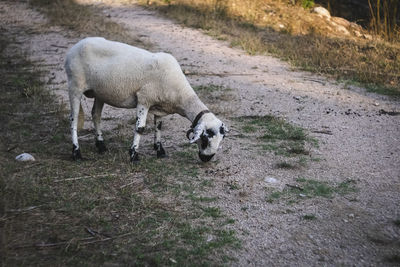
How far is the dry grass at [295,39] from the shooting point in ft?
33.1

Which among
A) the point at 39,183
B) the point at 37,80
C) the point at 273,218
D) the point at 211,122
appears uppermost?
the point at 211,122

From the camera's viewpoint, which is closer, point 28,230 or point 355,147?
point 28,230

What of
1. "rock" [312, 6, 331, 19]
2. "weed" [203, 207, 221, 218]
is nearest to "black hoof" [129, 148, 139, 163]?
"weed" [203, 207, 221, 218]

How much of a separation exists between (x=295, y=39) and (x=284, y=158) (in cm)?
784

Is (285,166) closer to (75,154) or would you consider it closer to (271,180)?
(271,180)

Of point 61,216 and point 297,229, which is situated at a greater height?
point 297,229

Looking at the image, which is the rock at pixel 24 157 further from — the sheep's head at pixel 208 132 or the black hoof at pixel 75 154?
the sheep's head at pixel 208 132

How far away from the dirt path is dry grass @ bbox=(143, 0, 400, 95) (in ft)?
2.13

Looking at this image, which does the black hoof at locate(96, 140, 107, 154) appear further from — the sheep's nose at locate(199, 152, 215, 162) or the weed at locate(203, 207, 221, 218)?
the weed at locate(203, 207, 221, 218)

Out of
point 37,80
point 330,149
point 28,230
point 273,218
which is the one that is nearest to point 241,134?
point 330,149

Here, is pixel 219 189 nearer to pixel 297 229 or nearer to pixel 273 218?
pixel 273 218

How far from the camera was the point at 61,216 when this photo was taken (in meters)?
4.19

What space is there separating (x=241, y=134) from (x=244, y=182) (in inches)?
67.2

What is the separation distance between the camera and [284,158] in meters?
5.99
